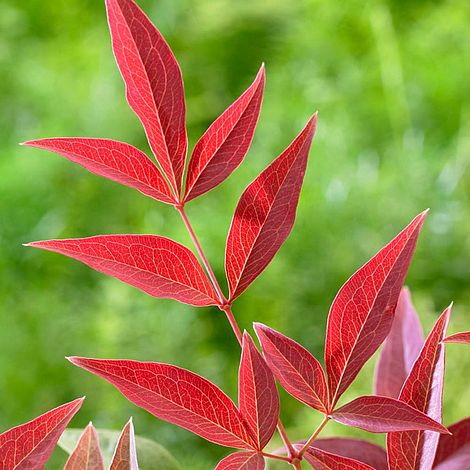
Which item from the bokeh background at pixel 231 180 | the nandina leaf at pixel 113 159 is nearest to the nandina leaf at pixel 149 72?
the nandina leaf at pixel 113 159

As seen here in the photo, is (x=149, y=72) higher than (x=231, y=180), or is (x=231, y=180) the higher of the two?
(x=149, y=72)

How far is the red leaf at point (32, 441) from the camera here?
12 centimetres

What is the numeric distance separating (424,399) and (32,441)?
0.20 ft

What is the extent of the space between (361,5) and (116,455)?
93 centimetres

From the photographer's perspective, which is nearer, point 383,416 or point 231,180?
point 383,416

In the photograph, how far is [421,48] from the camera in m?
0.92

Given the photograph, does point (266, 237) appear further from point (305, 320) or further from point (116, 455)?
point (305, 320)

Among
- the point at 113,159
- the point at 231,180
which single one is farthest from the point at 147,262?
the point at 231,180

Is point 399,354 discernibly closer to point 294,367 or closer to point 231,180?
point 294,367

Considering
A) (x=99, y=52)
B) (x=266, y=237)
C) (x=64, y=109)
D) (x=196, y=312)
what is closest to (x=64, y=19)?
(x=99, y=52)

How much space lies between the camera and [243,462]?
0.41 feet

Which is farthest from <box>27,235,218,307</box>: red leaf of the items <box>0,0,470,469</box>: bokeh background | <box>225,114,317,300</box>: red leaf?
<box>0,0,470,469</box>: bokeh background

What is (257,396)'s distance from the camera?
0.41ft

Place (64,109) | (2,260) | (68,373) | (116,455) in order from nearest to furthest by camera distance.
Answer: (116,455) < (68,373) < (2,260) < (64,109)
